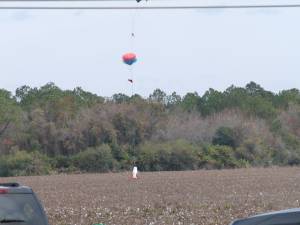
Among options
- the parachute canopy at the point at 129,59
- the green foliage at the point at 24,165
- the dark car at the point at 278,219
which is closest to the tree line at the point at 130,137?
the green foliage at the point at 24,165

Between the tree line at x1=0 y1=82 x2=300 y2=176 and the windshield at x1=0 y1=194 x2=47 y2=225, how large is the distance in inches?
2583

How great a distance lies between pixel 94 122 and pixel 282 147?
18.5 meters

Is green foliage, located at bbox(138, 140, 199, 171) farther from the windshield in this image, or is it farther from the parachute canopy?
the windshield

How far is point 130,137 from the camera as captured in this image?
85.1m

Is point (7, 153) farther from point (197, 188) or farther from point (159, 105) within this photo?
point (197, 188)

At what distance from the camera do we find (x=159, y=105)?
9175cm

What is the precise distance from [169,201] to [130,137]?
5420cm

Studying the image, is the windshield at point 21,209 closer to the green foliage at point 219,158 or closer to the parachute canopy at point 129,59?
the parachute canopy at point 129,59

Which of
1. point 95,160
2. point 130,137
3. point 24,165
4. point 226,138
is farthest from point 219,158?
point 24,165

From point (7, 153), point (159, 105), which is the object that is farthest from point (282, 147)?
A: point (7, 153)

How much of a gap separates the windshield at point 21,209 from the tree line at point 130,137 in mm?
65621

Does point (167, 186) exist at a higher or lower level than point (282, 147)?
lower

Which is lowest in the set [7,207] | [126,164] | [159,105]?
[7,207]

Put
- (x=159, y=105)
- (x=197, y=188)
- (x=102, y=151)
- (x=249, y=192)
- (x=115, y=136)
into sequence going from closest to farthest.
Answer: (x=249, y=192)
(x=197, y=188)
(x=102, y=151)
(x=115, y=136)
(x=159, y=105)
